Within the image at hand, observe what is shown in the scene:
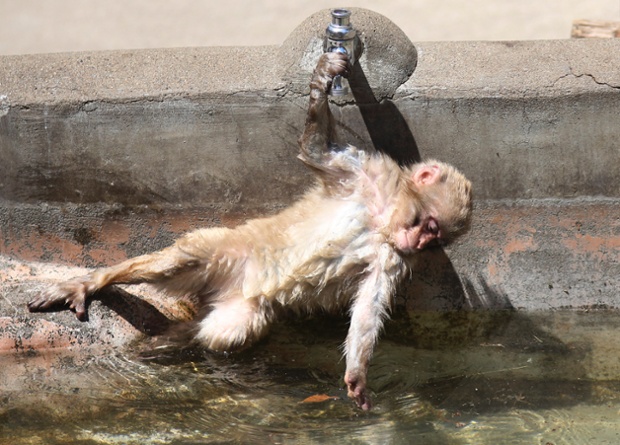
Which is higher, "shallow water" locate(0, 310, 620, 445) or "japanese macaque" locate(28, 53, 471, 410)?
"japanese macaque" locate(28, 53, 471, 410)

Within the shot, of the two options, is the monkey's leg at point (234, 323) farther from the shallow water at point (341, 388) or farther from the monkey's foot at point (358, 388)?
the monkey's foot at point (358, 388)

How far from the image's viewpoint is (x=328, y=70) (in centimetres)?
532

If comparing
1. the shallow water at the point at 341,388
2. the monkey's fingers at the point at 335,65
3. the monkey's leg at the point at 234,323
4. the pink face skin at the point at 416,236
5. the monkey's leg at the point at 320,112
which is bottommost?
the shallow water at the point at 341,388

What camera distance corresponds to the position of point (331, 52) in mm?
5414

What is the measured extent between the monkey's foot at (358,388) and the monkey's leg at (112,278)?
1.09m

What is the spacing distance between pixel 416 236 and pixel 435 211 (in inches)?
7.1

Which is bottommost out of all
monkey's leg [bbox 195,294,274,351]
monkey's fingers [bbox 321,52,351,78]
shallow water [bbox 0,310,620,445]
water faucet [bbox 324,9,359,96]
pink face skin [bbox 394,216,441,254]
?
shallow water [bbox 0,310,620,445]

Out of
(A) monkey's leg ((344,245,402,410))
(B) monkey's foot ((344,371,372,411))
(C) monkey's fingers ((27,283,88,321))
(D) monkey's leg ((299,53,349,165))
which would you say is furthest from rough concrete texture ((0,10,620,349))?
(B) monkey's foot ((344,371,372,411))

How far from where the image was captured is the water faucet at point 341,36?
5391 millimetres

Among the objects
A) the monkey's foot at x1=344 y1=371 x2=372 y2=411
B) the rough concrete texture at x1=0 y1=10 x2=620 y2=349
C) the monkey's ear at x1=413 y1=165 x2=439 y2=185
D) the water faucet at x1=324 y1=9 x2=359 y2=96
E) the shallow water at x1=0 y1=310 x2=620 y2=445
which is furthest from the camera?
the rough concrete texture at x1=0 y1=10 x2=620 y2=349

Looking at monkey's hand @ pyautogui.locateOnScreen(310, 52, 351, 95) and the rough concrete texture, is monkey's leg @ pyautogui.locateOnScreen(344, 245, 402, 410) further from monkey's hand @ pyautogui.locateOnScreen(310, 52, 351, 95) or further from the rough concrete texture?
monkey's hand @ pyautogui.locateOnScreen(310, 52, 351, 95)

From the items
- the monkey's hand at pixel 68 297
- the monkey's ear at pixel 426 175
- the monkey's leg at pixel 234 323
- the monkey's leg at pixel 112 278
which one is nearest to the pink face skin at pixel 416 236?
the monkey's ear at pixel 426 175

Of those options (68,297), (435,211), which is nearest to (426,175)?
(435,211)

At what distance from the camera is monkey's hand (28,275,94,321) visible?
5.54 meters
